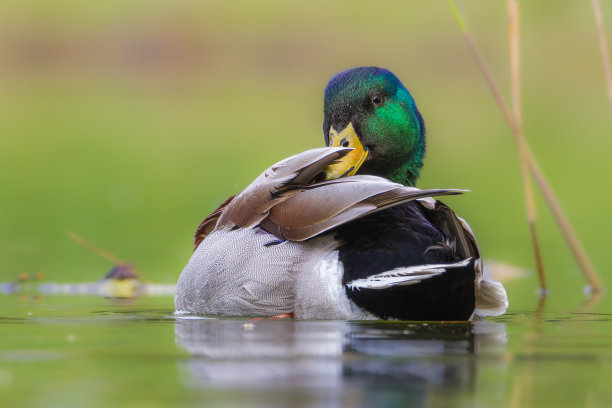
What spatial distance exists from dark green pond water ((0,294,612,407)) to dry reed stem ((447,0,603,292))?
1.31 m

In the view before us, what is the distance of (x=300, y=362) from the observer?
3.68 meters

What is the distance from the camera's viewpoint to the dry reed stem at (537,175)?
617cm

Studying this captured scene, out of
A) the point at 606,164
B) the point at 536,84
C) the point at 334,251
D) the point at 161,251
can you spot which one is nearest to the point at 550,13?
the point at 536,84

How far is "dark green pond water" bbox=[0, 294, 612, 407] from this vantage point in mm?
3152

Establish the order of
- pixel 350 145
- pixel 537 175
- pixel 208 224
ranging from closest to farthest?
pixel 208 224, pixel 350 145, pixel 537 175

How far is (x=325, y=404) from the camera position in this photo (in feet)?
9.92

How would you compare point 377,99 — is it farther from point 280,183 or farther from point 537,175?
point 280,183

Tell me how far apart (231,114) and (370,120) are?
Answer: 18466mm

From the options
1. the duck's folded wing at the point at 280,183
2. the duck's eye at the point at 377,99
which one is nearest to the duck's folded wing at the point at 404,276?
the duck's folded wing at the point at 280,183

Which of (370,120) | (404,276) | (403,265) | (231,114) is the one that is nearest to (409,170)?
(370,120)

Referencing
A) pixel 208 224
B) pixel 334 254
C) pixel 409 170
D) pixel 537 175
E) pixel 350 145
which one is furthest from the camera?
pixel 537 175

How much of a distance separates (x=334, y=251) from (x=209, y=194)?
22.9ft

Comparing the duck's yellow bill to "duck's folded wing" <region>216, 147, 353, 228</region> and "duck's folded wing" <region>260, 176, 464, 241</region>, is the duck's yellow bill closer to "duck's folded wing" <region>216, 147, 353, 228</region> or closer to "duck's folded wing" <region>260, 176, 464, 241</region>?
"duck's folded wing" <region>216, 147, 353, 228</region>

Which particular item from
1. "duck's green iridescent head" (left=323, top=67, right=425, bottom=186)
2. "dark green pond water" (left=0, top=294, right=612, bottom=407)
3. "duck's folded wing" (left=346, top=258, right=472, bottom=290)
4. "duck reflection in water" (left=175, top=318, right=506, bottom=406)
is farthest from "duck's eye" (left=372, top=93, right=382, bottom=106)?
"duck's folded wing" (left=346, top=258, right=472, bottom=290)
